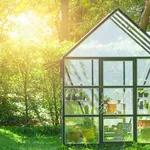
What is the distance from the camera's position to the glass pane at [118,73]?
31.9 feet

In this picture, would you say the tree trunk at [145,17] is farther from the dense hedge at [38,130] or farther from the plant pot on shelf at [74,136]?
the plant pot on shelf at [74,136]

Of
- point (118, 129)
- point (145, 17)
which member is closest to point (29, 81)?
point (118, 129)

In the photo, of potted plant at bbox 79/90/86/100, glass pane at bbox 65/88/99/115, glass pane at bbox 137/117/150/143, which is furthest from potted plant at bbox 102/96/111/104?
glass pane at bbox 137/117/150/143

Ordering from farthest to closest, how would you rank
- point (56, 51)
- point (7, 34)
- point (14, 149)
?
point (7, 34)
point (56, 51)
point (14, 149)

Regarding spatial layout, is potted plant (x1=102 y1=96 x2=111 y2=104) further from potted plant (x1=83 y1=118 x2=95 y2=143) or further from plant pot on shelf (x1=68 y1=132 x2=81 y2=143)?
plant pot on shelf (x1=68 y1=132 x2=81 y2=143)

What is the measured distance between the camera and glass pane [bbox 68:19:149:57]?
9.75 m

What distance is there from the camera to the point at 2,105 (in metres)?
13.5

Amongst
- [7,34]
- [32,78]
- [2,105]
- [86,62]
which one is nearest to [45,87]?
[32,78]

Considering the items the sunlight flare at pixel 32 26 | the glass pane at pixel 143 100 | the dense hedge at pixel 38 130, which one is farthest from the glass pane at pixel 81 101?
the sunlight flare at pixel 32 26

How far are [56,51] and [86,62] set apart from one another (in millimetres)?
3153

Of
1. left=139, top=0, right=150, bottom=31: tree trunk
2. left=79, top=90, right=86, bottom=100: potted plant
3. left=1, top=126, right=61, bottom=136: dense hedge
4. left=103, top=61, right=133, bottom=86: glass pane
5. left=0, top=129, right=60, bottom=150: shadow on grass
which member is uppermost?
left=139, top=0, right=150, bottom=31: tree trunk

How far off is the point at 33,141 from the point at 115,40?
10.4ft

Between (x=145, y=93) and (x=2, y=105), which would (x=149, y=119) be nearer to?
(x=145, y=93)

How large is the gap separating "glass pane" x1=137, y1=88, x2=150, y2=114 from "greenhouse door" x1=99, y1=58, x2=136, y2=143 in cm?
13
